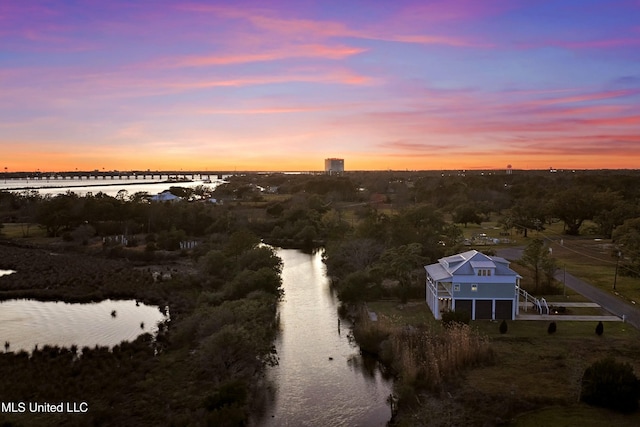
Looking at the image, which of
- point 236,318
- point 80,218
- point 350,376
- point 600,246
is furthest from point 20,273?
point 600,246

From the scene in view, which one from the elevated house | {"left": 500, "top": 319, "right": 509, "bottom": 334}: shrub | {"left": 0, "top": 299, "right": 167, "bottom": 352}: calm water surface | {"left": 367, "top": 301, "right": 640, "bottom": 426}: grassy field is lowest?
{"left": 0, "top": 299, "right": 167, "bottom": 352}: calm water surface

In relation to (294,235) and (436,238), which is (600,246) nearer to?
(436,238)

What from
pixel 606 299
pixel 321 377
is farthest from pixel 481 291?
pixel 321 377

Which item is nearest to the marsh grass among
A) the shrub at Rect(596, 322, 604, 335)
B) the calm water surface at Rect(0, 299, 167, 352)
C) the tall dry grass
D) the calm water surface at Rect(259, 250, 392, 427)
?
the tall dry grass

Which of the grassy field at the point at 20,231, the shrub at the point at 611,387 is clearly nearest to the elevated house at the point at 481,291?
the shrub at the point at 611,387

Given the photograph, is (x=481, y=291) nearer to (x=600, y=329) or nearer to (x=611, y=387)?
(x=600, y=329)

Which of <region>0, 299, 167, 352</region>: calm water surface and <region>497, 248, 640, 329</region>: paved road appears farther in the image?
<region>497, 248, 640, 329</region>: paved road

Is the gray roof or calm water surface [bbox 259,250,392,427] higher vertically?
the gray roof

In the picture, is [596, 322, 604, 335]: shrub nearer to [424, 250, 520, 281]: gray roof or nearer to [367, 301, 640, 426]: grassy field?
[367, 301, 640, 426]: grassy field
